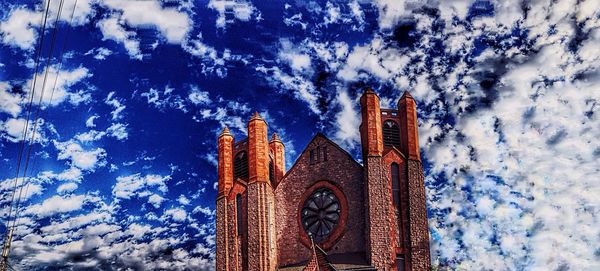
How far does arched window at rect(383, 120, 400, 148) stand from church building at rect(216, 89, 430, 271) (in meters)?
0.06

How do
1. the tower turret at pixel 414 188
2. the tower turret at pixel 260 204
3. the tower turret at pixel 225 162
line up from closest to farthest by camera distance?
the tower turret at pixel 414 188 → the tower turret at pixel 260 204 → the tower turret at pixel 225 162

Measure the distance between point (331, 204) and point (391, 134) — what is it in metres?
5.29

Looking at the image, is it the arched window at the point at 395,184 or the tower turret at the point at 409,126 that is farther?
the tower turret at the point at 409,126

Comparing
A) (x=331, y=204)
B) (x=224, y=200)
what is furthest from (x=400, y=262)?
(x=224, y=200)

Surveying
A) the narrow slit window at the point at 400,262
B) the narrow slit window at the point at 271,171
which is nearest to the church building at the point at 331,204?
the narrow slit window at the point at 400,262

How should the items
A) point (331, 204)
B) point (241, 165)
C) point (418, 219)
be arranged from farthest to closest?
1. point (241, 165)
2. point (331, 204)
3. point (418, 219)

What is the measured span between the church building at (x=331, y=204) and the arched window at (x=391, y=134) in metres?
0.06

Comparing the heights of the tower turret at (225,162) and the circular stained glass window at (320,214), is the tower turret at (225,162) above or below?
above

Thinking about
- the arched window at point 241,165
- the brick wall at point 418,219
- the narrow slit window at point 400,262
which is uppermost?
the arched window at point 241,165

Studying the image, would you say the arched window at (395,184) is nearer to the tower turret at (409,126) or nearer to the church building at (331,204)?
the church building at (331,204)

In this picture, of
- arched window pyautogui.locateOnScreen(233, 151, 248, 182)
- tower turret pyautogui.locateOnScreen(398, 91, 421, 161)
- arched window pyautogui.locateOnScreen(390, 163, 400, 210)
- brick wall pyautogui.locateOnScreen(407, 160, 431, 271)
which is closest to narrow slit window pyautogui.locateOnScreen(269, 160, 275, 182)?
arched window pyautogui.locateOnScreen(233, 151, 248, 182)

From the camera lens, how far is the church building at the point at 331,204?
46125 millimetres

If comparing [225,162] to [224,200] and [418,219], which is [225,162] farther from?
[418,219]

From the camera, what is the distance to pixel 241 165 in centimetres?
5159
